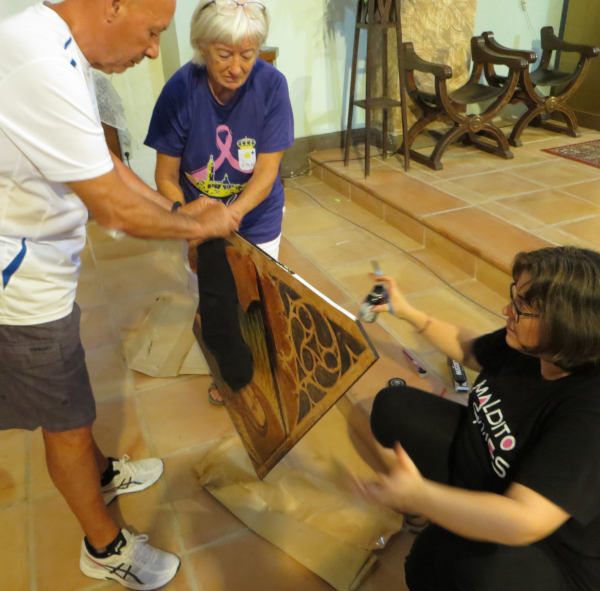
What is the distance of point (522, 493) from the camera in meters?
0.99

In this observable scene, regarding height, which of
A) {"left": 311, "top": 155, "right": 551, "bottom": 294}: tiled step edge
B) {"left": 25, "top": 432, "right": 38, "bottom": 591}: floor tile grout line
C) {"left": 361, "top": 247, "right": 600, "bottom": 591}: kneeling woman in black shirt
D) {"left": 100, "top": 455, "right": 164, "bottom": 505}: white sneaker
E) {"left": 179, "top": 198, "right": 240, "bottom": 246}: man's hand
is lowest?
{"left": 25, "top": 432, "right": 38, "bottom": 591}: floor tile grout line

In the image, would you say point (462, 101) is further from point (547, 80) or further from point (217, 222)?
point (217, 222)

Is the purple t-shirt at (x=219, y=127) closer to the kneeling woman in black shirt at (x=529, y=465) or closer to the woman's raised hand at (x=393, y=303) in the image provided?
the woman's raised hand at (x=393, y=303)

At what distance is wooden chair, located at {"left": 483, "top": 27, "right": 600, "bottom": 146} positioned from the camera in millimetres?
4129

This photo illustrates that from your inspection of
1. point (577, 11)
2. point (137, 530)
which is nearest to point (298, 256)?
point (137, 530)

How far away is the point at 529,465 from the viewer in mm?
1006

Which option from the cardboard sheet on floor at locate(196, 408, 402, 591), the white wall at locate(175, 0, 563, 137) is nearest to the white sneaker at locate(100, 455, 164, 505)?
the cardboard sheet on floor at locate(196, 408, 402, 591)

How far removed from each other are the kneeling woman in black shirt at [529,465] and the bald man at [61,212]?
0.71 m

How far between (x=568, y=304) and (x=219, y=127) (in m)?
1.19

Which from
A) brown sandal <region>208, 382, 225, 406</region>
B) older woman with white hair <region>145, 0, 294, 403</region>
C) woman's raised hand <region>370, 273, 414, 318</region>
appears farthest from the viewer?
brown sandal <region>208, 382, 225, 406</region>

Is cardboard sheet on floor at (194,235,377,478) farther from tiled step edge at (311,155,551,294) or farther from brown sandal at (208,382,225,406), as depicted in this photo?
tiled step edge at (311,155,551,294)

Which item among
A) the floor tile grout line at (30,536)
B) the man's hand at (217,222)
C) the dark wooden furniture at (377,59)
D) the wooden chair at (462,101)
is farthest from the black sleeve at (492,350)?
the wooden chair at (462,101)

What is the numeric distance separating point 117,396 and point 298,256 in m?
1.33

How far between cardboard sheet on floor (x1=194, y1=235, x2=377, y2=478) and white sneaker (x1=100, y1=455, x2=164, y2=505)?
31 centimetres
